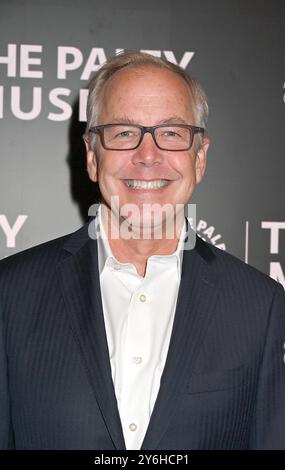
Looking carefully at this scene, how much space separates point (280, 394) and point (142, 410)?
35 cm

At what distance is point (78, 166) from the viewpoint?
224 centimetres

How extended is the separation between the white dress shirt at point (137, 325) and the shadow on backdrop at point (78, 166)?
0.63 m

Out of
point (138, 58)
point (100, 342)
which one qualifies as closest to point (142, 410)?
point (100, 342)

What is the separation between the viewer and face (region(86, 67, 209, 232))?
154cm

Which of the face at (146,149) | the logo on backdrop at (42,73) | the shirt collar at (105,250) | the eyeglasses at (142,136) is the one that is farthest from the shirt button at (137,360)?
the logo on backdrop at (42,73)

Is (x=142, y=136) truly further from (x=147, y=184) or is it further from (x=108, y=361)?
(x=108, y=361)

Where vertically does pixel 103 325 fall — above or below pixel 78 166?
below

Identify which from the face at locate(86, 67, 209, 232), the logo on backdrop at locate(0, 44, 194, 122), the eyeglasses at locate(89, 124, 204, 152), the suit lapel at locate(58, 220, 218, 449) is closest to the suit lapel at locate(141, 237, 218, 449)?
the suit lapel at locate(58, 220, 218, 449)

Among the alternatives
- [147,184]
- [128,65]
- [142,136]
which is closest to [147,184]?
[147,184]

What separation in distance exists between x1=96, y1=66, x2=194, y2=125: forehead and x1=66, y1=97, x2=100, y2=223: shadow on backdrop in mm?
632

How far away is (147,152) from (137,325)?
406 mm
